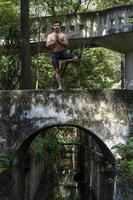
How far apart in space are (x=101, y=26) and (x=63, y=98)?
485cm

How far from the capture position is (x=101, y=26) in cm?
1451

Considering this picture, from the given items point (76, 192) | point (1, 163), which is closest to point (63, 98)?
point (1, 163)

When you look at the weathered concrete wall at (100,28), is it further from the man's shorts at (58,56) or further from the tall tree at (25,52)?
the man's shorts at (58,56)

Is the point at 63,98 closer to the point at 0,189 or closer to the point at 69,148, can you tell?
the point at 0,189

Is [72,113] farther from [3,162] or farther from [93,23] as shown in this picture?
[93,23]

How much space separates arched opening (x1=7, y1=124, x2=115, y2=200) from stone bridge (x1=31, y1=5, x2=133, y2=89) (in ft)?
10.7

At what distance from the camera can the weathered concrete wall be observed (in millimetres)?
13906

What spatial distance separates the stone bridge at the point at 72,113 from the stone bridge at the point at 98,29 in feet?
12.9

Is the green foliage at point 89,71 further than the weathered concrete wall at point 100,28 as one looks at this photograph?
Yes

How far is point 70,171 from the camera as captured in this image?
27516 mm

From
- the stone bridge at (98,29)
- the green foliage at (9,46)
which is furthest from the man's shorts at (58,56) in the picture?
the green foliage at (9,46)

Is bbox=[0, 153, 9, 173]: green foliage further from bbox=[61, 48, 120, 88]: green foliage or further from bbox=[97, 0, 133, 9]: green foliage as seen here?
bbox=[97, 0, 133, 9]: green foliage

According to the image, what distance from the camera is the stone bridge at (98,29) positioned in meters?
13.9

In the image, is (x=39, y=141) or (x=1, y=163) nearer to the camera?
(x=1, y=163)
